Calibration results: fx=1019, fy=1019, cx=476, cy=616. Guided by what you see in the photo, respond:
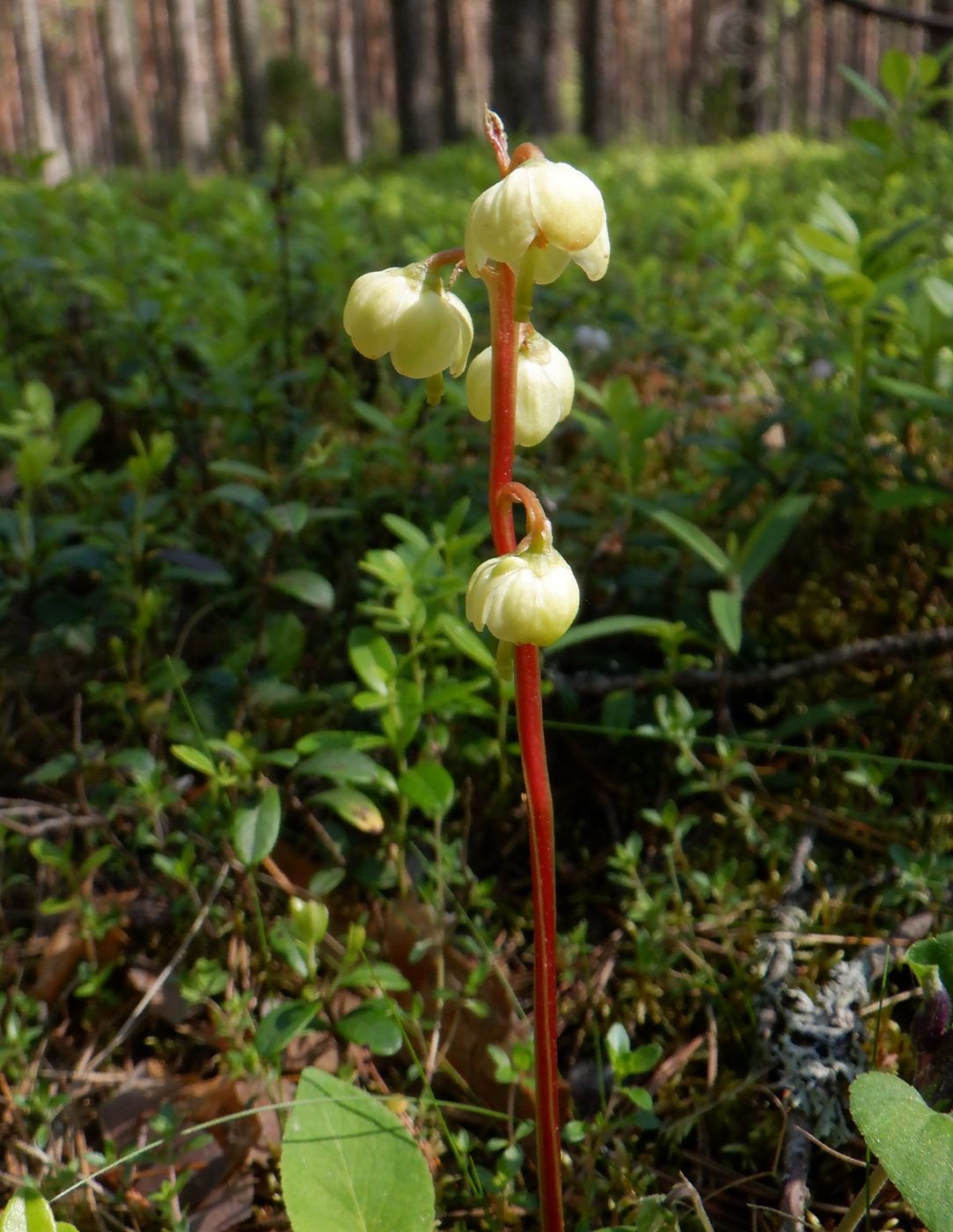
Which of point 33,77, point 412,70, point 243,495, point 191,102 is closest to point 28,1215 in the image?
point 243,495

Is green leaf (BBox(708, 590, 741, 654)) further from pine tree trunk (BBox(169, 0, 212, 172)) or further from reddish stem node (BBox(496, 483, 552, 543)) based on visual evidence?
pine tree trunk (BBox(169, 0, 212, 172))

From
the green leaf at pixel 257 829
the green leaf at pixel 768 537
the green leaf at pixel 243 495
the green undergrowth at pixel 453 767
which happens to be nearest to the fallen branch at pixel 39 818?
the green undergrowth at pixel 453 767

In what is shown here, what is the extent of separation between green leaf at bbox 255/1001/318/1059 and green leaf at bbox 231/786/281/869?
0.68ft

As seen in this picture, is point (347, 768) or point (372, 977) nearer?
point (372, 977)

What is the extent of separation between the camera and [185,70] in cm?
1530

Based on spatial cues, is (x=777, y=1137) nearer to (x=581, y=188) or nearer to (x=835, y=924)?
(x=835, y=924)

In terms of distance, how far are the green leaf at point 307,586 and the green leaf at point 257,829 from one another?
0.41 meters

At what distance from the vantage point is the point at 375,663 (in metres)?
1.62

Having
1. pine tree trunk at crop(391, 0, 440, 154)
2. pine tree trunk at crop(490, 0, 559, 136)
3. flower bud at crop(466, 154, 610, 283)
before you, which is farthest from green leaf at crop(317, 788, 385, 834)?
pine tree trunk at crop(391, 0, 440, 154)

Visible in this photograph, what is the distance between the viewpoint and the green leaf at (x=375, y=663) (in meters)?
1.60

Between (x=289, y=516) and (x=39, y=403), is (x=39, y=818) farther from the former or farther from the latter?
(x=39, y=403)

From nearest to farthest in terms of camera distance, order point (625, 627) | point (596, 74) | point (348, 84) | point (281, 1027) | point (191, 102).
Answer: point (281, 1027) → point (625, 627) → point (191, 102) → point (596, 74) → point (348, 84)

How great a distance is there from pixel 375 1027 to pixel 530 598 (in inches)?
28.4

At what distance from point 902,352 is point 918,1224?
5.97 ft
